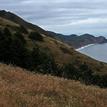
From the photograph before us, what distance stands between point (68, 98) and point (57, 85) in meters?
1.79

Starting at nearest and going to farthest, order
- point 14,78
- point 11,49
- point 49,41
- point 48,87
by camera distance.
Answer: point 48,87 → point 14,78 → point 11,49 → point 49,41

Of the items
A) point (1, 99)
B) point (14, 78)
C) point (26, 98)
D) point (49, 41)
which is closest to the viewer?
point (1, 99)

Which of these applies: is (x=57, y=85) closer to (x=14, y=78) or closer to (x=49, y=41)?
(x=14, y=78)

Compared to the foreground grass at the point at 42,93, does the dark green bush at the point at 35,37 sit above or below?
below

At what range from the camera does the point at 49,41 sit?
126688 mm

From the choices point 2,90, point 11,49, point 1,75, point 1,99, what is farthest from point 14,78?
point 11,49

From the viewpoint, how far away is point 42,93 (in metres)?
13.3

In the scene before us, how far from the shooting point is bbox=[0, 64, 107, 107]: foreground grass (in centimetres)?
1148

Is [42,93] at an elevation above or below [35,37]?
above

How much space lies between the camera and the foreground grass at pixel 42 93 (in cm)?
1148

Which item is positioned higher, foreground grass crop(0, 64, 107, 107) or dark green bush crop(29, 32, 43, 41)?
foreground grass crop(0, 64, 107, 107)

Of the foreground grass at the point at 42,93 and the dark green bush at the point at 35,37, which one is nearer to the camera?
the foreground grass at the point at 42,93

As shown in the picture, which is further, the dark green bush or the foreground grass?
the dark green bush

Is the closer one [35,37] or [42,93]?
[42,93]
